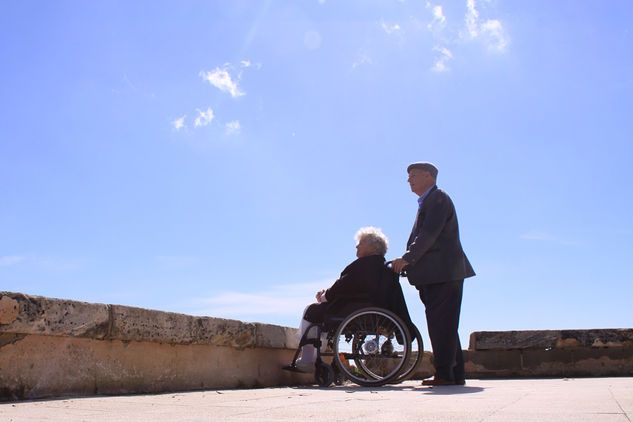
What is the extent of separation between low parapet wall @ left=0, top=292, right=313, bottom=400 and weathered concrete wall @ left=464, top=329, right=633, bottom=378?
280 cm

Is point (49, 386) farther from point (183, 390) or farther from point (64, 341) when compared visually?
point (183, 390)

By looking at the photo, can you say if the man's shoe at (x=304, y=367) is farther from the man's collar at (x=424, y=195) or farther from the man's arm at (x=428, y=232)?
the man's collar at (x=424, y=195)

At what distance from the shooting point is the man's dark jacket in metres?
4.22

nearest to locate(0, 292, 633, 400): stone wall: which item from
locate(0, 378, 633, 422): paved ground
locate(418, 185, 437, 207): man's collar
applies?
locate(0, 378, 633, 422): paved ground

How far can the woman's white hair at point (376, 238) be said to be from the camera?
474cm

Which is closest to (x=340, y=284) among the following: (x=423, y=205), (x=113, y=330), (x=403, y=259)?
(x=403, y=259)

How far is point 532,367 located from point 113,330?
4587 mm

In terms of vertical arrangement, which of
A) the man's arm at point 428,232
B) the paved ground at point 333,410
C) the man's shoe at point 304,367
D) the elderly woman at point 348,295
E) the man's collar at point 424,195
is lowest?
the paved ground at point 333,410

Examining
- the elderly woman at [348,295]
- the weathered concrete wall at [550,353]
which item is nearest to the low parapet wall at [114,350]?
the elderly woman at [348,295]

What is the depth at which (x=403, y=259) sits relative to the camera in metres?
4.28

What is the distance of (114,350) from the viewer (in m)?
3.52

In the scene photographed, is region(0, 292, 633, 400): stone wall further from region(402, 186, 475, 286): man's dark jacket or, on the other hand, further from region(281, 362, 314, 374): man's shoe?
region(402, 186, 475, 286): man's dark jacket

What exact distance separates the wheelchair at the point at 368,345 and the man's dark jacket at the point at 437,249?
0.36 m

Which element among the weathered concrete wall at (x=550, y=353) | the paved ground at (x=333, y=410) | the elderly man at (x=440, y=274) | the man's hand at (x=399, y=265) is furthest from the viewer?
the weathered concrete wall at (x=550, y=353)
